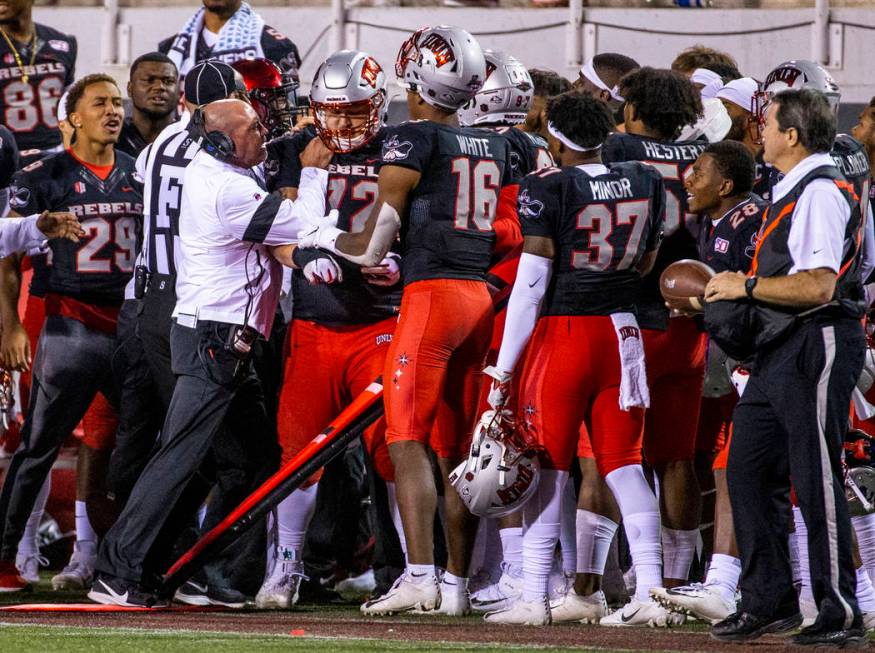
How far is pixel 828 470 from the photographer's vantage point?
A: 16.3 feet

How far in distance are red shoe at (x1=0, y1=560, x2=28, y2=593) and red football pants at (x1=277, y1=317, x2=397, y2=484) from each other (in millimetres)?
1383

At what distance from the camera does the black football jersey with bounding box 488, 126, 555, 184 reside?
6.57 m

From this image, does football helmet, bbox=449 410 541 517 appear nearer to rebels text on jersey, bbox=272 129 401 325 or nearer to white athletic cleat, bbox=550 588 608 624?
white athletic cleat, bbox=550 588 608 624

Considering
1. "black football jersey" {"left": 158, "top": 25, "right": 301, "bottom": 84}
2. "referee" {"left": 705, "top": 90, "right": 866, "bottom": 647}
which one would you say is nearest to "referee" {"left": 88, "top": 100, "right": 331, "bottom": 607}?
"referee" {"left": 705, "top": 90, "right": 866, "bottom": 647}

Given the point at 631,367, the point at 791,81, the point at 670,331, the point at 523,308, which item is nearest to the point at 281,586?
the point at 523,308

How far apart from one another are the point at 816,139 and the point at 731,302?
59 cm

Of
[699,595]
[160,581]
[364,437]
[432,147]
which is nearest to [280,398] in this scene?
[364,437]

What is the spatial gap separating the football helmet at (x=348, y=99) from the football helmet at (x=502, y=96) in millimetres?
597

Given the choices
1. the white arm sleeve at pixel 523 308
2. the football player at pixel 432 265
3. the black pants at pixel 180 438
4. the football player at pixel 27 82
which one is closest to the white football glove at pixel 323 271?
the football player at pixel 432 265

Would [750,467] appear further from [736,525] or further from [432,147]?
[432,147]

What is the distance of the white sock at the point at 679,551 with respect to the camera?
631 cm

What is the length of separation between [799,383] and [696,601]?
3.27 feet

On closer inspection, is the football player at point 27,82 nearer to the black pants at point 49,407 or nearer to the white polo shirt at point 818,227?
the black pants at point 49,407

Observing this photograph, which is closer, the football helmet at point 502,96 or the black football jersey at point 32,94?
the football helmet at point 502,96
